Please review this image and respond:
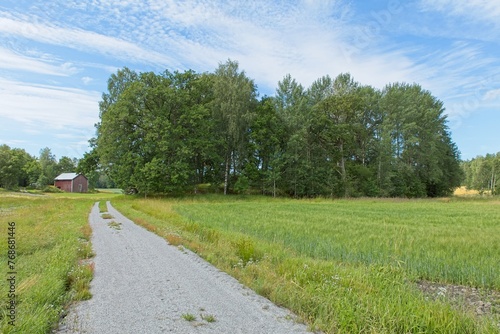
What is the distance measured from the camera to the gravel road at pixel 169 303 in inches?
167

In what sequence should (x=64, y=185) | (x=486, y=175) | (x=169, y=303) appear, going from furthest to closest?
(x=486, y=175) < (x=64, y=185) < (x=169, y=303)

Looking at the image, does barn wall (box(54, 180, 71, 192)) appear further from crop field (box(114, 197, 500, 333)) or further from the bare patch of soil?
the bare patch of soil

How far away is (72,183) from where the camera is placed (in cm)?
8175

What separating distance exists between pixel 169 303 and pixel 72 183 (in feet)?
297

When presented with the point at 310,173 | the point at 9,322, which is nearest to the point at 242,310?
the point at 9,322

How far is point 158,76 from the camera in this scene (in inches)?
1608

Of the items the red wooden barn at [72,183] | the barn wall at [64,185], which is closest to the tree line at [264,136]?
the red wooden barn at [72,183]

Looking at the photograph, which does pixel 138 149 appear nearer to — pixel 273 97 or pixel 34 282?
pixel 273 97

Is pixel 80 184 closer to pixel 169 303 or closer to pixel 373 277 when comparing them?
pixel 169 303

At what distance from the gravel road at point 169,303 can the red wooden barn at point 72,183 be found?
86590mm

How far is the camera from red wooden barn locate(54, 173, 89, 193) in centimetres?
8188

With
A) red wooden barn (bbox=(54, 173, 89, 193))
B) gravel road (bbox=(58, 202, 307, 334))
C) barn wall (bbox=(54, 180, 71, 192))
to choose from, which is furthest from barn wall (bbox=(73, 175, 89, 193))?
gravel road (bbox=(58, 202, 307, 334))

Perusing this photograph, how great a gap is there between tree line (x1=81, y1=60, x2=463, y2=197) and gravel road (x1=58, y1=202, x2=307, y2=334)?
2985 centimetres

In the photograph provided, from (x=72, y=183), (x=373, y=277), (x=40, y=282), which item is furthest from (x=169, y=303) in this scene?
(x=72, y=183)
